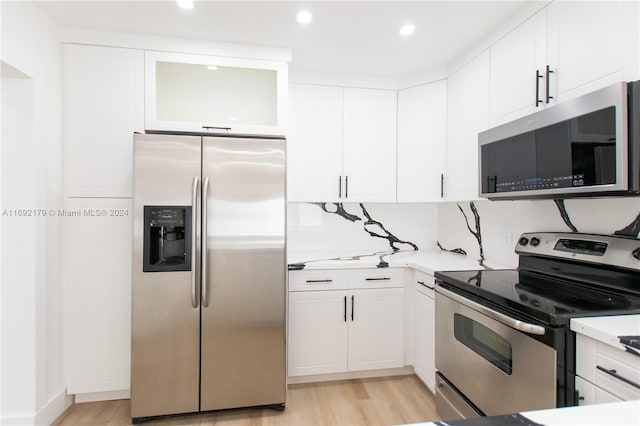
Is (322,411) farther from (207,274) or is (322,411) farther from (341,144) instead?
(341,144)

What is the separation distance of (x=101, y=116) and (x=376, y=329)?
2415 millimetres

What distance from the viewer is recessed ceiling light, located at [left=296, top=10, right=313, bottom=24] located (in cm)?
194

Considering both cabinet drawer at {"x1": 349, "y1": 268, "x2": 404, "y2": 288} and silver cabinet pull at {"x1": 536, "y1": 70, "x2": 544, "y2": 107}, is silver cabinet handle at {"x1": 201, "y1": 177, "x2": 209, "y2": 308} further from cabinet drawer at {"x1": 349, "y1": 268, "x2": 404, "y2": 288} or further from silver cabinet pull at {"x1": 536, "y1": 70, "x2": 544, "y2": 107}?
silver cabinet pull at {"x1": 536, "y1": 70, "x2": 544, "y2": 107}

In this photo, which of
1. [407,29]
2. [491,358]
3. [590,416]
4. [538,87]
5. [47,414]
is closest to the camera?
[590,416]

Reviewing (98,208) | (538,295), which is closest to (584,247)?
(538,295)

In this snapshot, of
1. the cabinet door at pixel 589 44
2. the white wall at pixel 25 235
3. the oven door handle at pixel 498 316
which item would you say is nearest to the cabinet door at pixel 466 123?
the cabinet door at pixel 589 44

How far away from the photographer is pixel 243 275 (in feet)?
6.73

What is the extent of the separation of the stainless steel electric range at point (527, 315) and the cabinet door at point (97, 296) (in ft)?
6.64

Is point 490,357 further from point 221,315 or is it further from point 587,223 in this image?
point 221,315

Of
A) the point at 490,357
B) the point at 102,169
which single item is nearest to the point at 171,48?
the point at 102,169

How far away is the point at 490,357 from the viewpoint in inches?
57.9

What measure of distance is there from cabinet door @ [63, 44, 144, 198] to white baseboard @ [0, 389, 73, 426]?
129 centimetres

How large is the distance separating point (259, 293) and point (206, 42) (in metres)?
1.74

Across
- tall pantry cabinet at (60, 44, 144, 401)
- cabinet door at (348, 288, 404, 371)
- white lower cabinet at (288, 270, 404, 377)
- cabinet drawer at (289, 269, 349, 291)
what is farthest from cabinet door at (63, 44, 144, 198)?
cabinet door at (348, 288, 404, 371)
